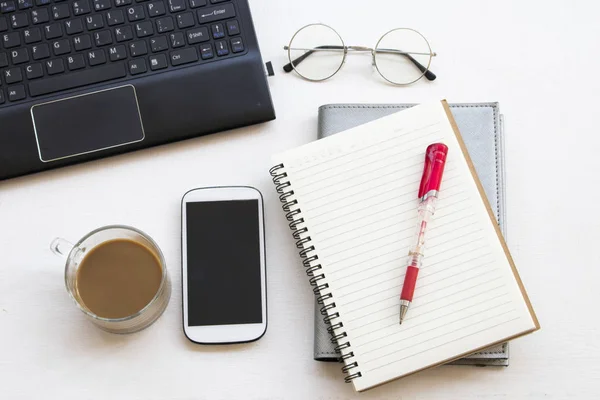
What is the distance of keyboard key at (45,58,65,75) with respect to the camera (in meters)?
0.74


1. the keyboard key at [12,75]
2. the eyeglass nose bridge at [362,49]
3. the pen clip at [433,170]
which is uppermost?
the keyboard key at [12,75]

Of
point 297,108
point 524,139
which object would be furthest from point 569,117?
point 297,108

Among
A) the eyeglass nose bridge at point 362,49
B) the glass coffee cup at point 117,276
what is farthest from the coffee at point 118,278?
the eyeglass nose bridge at point 362,49

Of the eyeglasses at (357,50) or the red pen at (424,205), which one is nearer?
the red pen at (424,205)

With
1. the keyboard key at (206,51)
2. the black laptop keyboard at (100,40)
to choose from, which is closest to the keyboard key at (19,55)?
the black laptop keyboard at (100,40)

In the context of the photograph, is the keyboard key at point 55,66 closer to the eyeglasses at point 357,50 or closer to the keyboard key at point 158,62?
the keyboard key at point 158,62

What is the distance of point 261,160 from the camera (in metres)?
0.76

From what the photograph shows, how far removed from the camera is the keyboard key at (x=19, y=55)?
0.73m

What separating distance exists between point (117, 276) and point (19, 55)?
0.29 meters

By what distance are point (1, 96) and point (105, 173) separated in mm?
149

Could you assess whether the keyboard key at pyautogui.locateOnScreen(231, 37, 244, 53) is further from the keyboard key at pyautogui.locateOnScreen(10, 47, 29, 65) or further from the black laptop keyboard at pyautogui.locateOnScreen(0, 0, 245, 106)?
the keyboard key at pyautogui.locateOnScreen(10, 47, 29, 65)

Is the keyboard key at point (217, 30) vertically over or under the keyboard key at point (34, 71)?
over

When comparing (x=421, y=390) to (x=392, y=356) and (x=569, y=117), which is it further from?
(x=569, y=117)

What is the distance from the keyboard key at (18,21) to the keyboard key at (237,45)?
0.81ft
